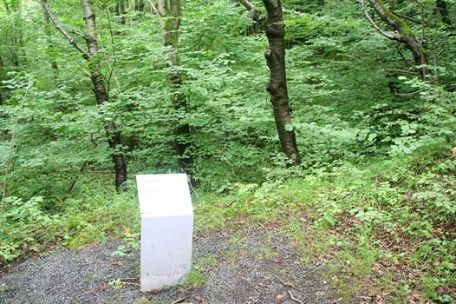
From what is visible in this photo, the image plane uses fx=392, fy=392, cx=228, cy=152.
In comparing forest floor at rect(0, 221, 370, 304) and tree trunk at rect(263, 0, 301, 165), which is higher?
tree trunk at rect(263, 0, 301, 165)

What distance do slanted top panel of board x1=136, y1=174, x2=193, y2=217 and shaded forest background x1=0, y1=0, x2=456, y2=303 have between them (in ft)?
2.92

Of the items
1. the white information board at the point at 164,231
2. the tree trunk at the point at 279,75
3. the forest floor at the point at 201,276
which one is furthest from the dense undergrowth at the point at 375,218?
the white information board at the point at 164,231

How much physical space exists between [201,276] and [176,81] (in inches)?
155

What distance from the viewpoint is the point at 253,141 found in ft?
23.6

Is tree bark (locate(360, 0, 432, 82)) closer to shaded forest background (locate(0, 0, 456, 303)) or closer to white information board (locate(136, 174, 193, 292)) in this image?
shaded forest background (locate(0, 0, 456, 303))

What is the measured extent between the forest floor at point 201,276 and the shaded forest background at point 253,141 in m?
0.23

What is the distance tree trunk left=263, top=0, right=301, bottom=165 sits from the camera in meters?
5.16

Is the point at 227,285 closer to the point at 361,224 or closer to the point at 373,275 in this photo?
the point at 373,275

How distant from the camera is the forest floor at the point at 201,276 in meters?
3.14

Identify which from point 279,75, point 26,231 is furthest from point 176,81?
point 26,231

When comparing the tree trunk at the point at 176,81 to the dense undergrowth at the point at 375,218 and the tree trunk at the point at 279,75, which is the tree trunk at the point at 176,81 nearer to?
the tree trunk at the point at 279,75

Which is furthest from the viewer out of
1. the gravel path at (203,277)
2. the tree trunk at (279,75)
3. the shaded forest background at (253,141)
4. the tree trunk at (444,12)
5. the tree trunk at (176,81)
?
the tree trunk at (444,12)

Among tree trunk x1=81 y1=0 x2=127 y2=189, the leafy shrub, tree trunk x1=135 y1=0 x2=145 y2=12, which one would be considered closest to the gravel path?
the leafy shrub

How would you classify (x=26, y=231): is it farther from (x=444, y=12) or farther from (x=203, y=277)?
(x=444, y=12)
